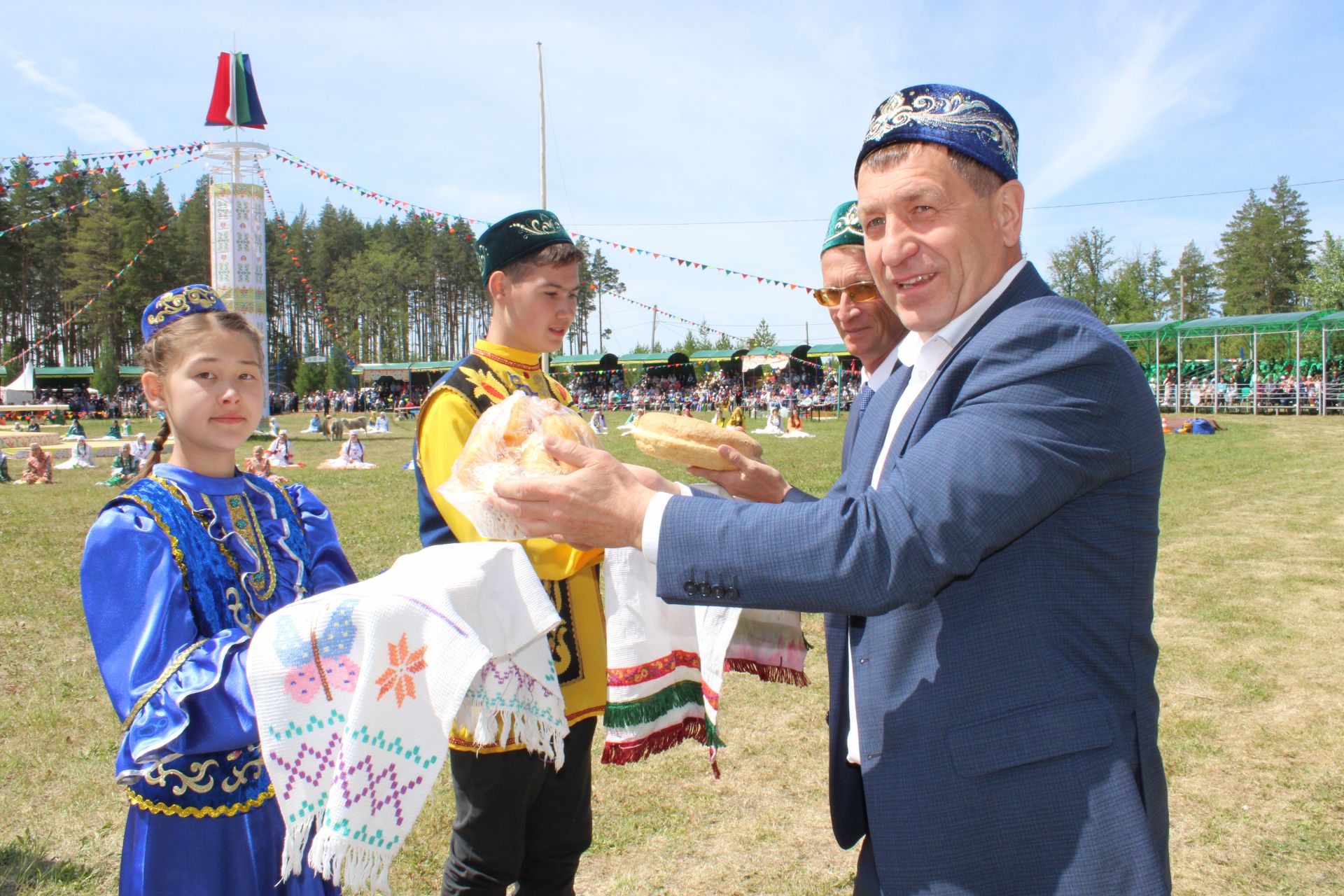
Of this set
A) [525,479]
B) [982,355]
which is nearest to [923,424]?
[982,355]

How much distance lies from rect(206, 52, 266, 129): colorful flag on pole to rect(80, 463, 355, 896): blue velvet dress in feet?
105

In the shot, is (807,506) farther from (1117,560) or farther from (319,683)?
(319,683)

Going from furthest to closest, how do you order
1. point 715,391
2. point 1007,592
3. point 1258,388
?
1. point 715,391
2. point 1258,388
3. point 1007,592

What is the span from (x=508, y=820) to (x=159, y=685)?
105 centimetres

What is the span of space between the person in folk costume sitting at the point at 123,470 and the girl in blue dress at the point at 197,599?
17.6m

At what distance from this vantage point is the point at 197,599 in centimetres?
186

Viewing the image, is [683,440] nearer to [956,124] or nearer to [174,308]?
[956,124]

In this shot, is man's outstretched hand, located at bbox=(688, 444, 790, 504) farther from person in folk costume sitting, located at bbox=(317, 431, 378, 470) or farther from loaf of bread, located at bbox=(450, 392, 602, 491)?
person in folk costume sitting, located at bbox=(317, 431, 378, 470)

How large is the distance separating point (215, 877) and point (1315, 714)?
5880 millimetres

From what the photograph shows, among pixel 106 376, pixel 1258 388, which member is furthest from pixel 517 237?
pixel 106 376

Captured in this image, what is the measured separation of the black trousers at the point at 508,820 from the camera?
228 cm

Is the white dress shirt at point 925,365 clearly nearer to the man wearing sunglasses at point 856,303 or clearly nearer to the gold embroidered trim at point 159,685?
the man wearing sunglasses at point 856,303

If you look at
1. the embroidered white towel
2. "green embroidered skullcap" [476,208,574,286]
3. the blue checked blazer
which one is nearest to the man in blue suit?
the blue checked blazer

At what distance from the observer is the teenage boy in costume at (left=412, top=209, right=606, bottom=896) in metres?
2.29
